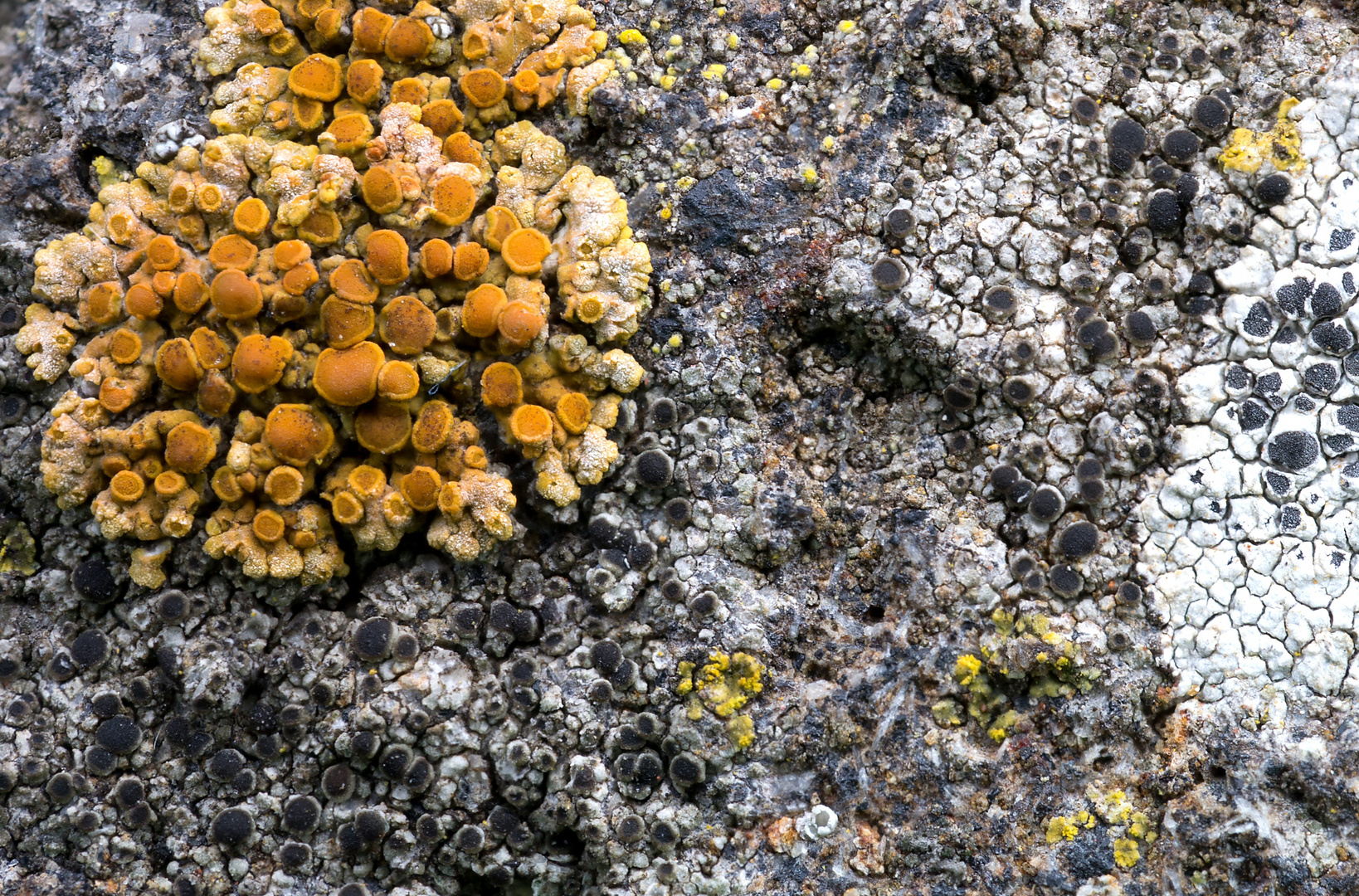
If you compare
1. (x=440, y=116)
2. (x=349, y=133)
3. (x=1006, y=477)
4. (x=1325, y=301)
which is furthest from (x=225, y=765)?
(x=1325, y=301)

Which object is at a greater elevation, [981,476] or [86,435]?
[981,476]

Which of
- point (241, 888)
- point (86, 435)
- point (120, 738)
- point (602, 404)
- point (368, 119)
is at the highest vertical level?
point (368, 119)

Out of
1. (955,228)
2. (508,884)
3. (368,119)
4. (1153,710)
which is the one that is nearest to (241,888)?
(508,884)

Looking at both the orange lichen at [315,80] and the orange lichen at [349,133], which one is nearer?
the orange lichen at [349,133]

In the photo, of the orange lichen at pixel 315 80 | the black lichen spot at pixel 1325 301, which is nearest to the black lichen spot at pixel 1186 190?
the black lichen spot at pixel 1325 301

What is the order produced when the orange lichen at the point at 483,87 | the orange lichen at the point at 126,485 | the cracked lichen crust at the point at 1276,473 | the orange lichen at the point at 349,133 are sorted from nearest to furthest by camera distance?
1. the cracked lichen crust at the point at 1276,473
2. the orange lichen at the point at 126,485
3. the orange lichen at the point at 349,133
4. the orange lichen at the point at 483,87

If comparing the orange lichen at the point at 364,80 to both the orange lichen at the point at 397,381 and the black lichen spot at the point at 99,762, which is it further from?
the black lichen spot at the point at 99,762

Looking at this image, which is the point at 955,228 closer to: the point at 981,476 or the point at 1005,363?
the point at 1005,363
